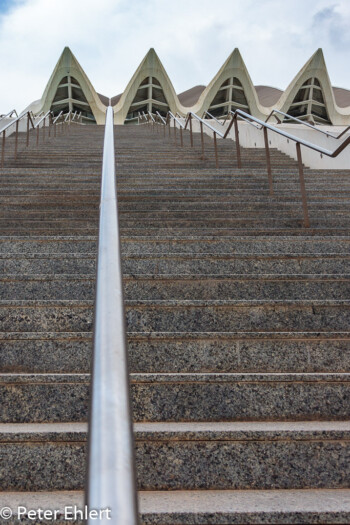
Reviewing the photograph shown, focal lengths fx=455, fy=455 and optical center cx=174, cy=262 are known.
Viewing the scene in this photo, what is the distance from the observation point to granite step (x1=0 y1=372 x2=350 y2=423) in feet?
5.37

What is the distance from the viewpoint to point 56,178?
5.00 metres

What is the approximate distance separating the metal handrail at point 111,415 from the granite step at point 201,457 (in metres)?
0.80

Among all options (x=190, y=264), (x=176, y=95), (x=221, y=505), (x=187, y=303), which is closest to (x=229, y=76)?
(x=176, y=95)

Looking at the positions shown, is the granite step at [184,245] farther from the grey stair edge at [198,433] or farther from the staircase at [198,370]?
the grey stair edge at [198,433]

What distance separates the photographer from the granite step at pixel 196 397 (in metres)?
1.64

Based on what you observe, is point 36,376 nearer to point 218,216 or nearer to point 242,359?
point 242,359

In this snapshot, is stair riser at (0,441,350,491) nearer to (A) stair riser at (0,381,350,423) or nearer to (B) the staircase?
(B) the staircase

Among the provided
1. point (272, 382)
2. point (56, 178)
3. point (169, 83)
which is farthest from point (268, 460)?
point (169, 83)

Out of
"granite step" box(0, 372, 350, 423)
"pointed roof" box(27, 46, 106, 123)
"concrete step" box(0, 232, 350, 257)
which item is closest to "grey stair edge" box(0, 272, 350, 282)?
"concrete step" box(0, 232, 350, 257)

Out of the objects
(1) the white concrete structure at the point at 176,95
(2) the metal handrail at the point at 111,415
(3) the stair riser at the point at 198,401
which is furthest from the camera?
(1) the white concrete structure at the point at 176,95

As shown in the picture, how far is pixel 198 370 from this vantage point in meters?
1.89

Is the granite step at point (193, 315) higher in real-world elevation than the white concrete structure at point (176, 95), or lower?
lower

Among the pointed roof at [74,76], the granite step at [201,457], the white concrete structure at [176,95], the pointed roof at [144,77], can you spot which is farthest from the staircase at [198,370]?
the pointed roof at [74,76]

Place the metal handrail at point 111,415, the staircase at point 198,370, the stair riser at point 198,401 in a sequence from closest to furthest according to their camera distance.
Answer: the metal handrail at point 111,415, the staircase at point 198,370, the stair riser at point 198,401
